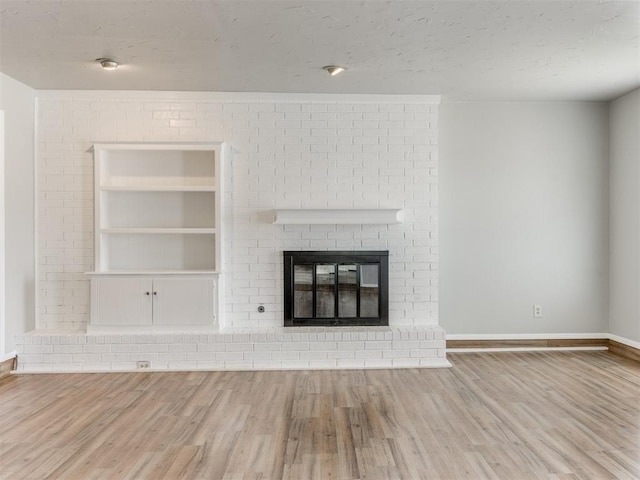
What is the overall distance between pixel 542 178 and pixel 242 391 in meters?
3.67

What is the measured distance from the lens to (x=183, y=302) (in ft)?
14.8

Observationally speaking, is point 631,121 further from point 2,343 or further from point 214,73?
point 2,343

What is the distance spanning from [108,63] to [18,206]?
166 centimetres

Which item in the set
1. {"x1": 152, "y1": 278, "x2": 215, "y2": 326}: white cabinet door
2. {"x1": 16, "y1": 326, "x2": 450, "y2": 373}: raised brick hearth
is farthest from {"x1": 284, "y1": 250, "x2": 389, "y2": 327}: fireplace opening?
{"x1": 152, "y1": 278, "x2": 215, "y2": 326}: white cabinet door

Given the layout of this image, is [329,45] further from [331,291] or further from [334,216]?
[331,291]

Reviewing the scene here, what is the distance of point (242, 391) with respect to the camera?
380 centimetres

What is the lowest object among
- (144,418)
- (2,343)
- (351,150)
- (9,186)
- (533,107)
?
(144,418)

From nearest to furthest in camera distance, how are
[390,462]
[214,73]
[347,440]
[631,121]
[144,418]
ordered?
[390,462] < [347,440] < [144,418] < [214,73] < [631,121]

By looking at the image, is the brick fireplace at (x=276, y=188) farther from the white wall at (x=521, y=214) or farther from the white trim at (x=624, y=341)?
the white trim at (x=624, y=341)

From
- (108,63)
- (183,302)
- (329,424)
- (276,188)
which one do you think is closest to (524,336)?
(329,424)

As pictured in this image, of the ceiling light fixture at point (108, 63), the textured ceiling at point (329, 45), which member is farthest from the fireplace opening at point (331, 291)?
the ceiling light fixture at point (108, 63)

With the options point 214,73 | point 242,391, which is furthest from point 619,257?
point 214,73

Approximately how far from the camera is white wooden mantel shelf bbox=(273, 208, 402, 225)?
4.60 m

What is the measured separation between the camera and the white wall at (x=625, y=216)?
15.4 ft
